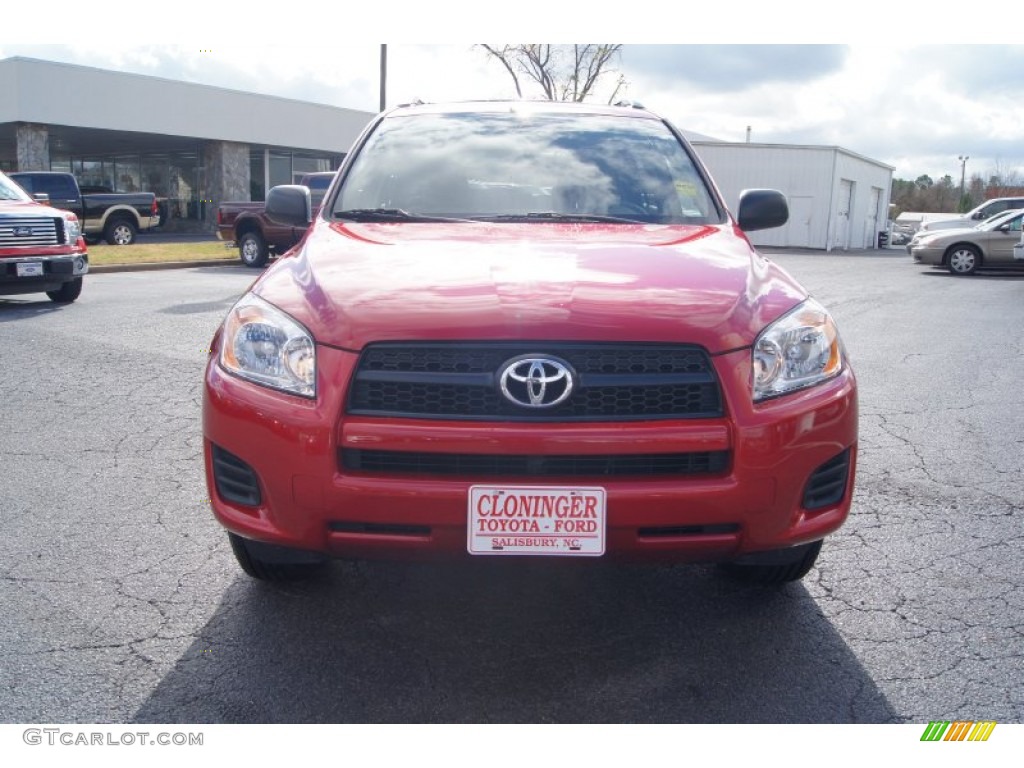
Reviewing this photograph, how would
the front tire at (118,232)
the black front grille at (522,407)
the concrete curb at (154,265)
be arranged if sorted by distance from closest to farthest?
the black front grille at (522,407) → the concrete curb at (154,265) → the front tire at (118,232)

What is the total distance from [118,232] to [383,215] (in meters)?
23.5

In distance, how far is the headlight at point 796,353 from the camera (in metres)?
2.57

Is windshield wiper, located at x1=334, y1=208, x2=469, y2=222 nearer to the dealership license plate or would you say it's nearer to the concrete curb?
the dealership license plate

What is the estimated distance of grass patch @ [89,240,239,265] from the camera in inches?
685

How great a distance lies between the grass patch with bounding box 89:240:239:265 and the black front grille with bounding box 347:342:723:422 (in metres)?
15.8

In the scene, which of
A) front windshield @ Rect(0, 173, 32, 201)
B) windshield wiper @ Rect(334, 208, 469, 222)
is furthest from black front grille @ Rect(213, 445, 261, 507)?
front windshield @ Rect(0, 173, 32, 201)

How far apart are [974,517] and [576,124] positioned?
7.99ft

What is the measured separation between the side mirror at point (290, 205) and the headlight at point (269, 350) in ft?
4.69

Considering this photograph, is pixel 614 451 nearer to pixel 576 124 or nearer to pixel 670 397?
pixel 670 397

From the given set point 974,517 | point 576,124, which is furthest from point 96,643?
point 974,517

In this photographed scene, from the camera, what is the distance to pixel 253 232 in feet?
57.2

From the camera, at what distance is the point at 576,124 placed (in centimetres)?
422
